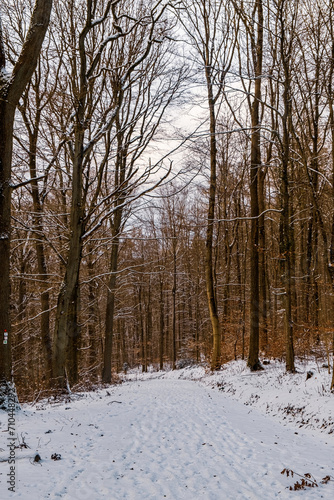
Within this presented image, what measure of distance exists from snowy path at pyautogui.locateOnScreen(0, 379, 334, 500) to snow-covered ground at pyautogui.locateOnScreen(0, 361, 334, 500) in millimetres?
11

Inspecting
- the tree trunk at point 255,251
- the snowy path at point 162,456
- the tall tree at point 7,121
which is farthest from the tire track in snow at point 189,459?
the tree trunk at point 255,251

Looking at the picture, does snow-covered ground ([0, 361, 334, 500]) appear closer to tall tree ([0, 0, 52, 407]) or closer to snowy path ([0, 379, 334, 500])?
snowy path ([0, 379, 334, 500])

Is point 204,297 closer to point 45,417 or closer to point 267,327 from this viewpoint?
point 267,327

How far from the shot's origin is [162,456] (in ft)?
14.3

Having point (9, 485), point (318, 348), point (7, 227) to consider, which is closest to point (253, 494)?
point (9, 485)

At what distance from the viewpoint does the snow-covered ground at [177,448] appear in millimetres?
3316

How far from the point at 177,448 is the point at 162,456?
1.49 feet

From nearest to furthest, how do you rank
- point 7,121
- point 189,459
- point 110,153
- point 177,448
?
1. point 189,459
2. point 177,448
3. point 7,121
4. point 110,153

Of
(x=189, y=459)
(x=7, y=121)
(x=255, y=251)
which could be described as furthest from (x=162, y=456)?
(x=255, y=251)

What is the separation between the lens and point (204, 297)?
1061 inches

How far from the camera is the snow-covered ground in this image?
131 inches

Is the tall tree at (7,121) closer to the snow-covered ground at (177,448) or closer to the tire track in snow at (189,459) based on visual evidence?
the snow-covered ground at (177,448)

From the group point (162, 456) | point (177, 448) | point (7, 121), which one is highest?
point (7, 121)

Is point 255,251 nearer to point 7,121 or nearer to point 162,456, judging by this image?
point 162,456
